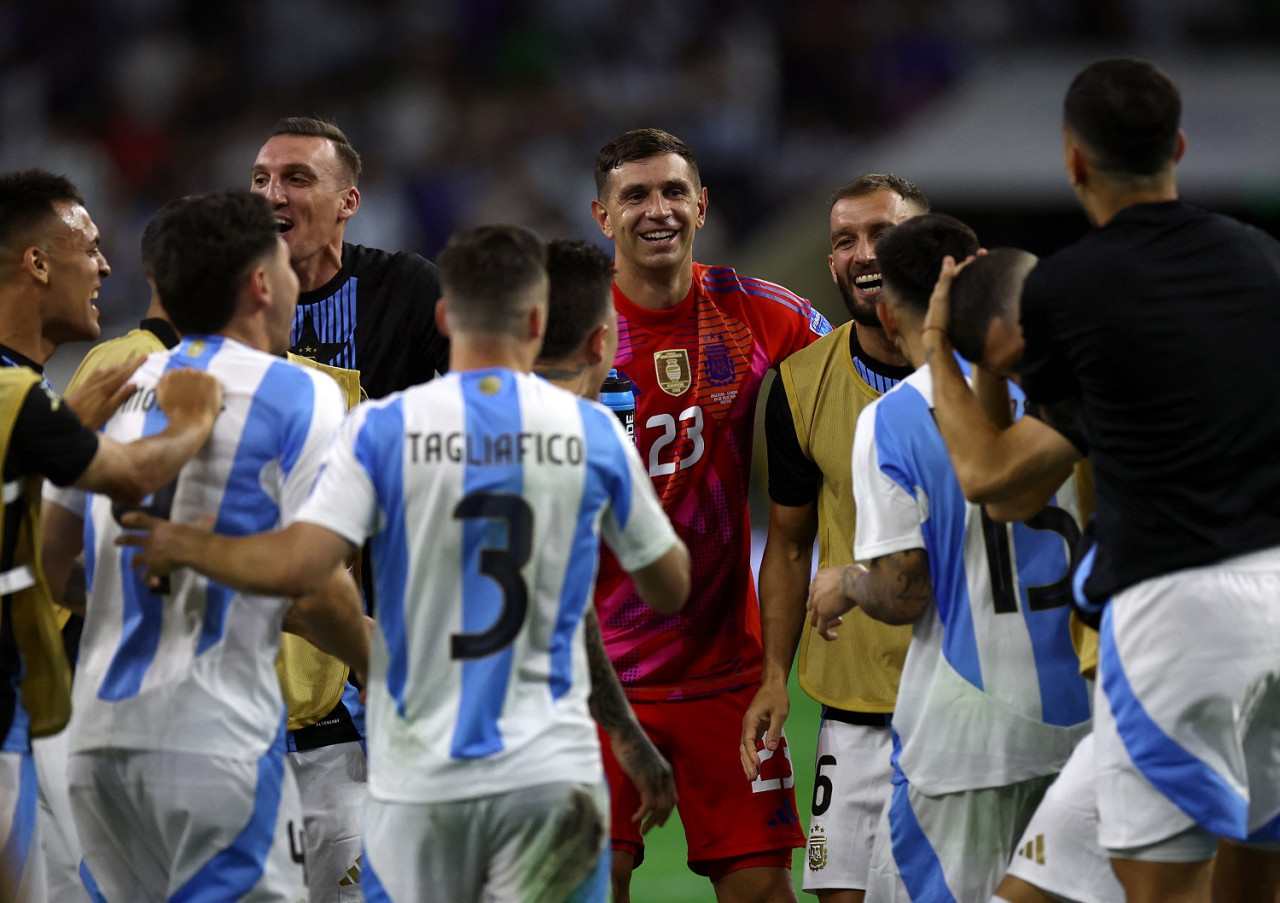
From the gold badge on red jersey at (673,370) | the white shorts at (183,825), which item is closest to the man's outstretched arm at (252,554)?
the white shorts at (183,825)

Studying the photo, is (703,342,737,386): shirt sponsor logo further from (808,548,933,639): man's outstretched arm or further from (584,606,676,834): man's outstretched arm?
(584,606,676,834): man's outstretched arm

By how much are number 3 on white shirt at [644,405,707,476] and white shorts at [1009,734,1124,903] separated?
6.17 feet

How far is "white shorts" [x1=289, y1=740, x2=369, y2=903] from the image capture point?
516 cm

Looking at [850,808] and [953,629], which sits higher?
[953,629]

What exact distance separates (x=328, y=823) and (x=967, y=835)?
2.16 meters

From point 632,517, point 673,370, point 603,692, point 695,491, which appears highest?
point 673,370

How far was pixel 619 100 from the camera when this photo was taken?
16.6m

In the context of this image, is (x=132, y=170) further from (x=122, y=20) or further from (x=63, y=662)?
(x=63, y=662)

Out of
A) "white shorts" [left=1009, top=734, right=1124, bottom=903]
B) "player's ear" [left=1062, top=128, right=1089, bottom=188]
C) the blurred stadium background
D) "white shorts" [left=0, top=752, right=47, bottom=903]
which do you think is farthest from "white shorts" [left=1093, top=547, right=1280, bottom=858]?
the blurred stadium background

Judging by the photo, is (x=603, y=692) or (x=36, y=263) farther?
(x=36, y=263)

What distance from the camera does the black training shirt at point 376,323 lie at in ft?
17.9

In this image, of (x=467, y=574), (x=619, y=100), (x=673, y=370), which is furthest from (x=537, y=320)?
(x=619, y=100)

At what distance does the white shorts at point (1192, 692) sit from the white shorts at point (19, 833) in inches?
95.7

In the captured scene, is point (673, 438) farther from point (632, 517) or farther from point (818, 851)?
point (632, 517)
